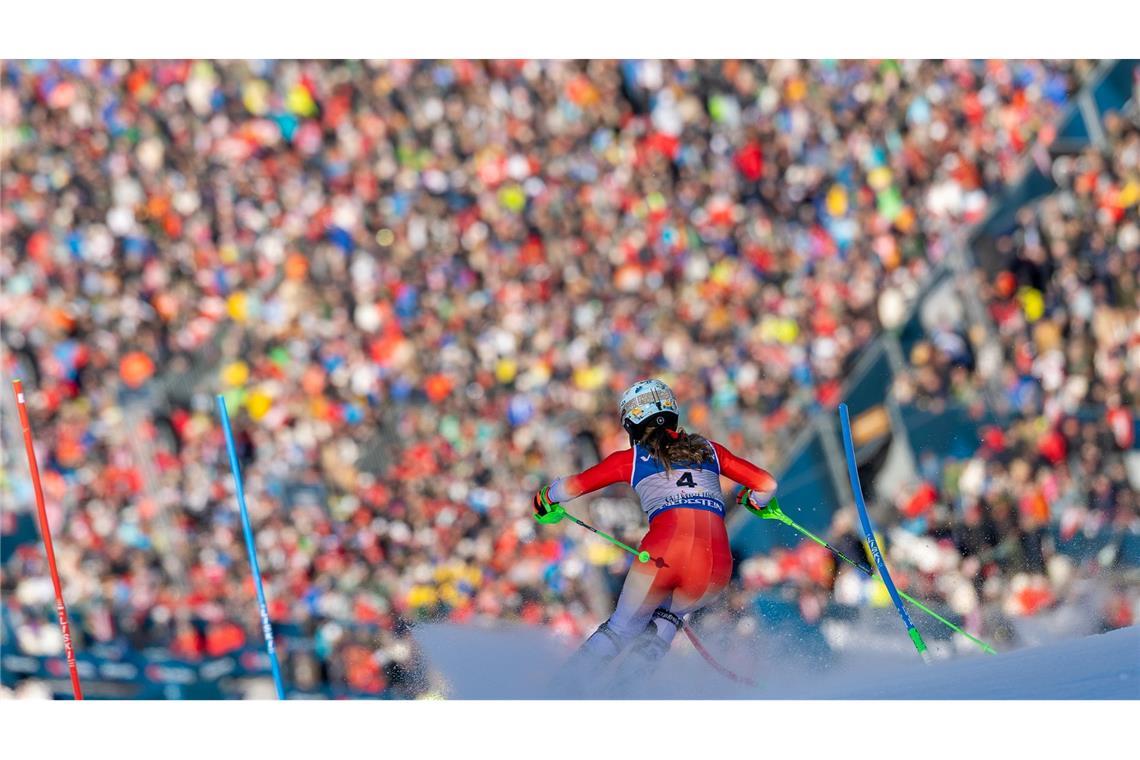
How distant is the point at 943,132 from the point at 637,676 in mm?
5468

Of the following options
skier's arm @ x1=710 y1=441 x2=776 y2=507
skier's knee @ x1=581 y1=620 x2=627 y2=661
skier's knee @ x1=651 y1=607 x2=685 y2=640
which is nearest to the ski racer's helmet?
skier's arm @ x1=710 y1=441 x2=776 y2=507

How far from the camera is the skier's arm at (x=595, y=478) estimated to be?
5516 millimetres

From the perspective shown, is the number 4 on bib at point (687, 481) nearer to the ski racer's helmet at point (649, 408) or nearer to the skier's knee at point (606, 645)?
the ski racer's helmet at point (649, 408)

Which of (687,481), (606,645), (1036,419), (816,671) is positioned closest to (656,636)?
(606,645)

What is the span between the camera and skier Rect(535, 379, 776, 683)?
544 cm

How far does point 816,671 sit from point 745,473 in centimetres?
174

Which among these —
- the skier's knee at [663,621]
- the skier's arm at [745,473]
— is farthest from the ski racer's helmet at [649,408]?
the skier's knee at [663,621]

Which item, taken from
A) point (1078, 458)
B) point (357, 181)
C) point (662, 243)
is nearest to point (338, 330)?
point (357, 181)

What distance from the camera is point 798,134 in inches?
377

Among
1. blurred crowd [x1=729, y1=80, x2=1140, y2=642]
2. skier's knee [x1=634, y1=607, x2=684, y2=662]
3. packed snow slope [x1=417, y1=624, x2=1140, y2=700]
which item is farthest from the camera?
blurred crowd [x1=729, y1=80, x2=1140, y2=642]

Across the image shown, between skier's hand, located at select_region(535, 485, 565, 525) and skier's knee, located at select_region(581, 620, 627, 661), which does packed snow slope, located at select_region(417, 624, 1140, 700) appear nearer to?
skier's knee, located at select_region(581, 620, 627, 661)

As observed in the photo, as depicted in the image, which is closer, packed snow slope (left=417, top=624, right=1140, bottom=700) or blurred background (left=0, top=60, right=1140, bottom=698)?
packed snow slope (left=417, top=624, right=1140, bottom=700)

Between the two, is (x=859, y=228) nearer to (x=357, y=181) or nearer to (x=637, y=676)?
(x=357, y=181)

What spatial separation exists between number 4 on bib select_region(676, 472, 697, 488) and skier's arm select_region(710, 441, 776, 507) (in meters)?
0.18
